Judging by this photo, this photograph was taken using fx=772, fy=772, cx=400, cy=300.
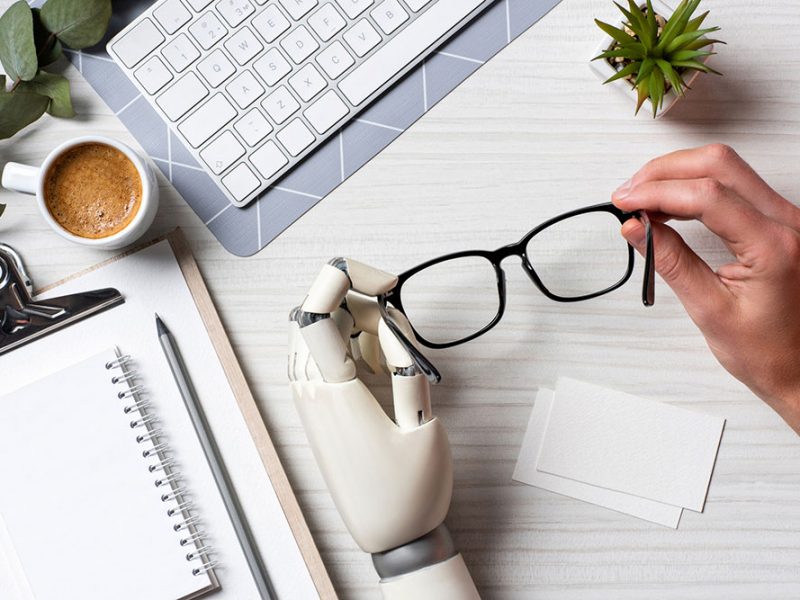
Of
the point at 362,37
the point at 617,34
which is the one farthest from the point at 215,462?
the point at 617,34

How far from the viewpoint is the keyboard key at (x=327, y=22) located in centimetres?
69

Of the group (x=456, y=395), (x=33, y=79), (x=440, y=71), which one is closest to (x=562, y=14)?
(x=440, y=71)

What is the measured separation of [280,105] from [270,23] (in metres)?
0.08

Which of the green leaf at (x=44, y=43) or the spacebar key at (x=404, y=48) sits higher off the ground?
the green leaf at (x=44, y=43)

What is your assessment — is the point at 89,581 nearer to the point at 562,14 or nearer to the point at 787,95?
the point at 562,14

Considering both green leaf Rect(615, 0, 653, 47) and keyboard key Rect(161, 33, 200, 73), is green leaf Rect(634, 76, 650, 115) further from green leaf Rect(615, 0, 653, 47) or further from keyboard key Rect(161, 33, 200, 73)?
keyboard key Rect(161, 33, 200, 73)

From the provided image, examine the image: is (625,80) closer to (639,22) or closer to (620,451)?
(639,22)

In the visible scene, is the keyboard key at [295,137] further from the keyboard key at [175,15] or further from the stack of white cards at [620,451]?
the stack of white cards at [620,451]

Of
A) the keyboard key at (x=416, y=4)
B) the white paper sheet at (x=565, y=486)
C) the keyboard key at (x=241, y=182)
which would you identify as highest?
the keyboard key at (x=416, y=4)

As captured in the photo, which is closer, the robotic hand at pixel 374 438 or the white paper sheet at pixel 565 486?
the robotic hand at pixel 374 438

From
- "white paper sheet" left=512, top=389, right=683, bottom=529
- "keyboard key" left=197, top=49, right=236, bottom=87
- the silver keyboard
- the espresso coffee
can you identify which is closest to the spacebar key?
the silver keyboard

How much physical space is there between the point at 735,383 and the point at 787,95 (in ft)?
0.89

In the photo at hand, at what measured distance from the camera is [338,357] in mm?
571

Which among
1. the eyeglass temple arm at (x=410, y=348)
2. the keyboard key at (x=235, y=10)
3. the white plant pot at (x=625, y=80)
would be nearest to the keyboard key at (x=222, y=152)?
the keyboard key at (x=235, y=10)
